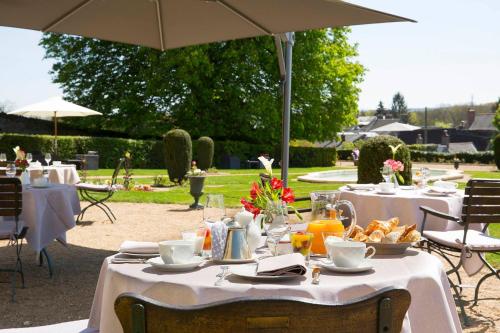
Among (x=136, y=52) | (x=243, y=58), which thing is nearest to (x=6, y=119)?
(x=136, y=52)

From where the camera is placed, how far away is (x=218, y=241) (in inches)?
99.8

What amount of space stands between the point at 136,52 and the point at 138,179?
13429mm

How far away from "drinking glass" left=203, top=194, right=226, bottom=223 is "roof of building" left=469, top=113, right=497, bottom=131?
82.0 metres

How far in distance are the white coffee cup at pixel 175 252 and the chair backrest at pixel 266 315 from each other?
85 cm

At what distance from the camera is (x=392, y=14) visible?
4.60 meters

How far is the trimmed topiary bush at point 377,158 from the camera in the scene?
10.6 metres

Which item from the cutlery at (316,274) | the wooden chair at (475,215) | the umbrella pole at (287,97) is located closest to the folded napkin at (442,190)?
the wooden chair at (475,215)

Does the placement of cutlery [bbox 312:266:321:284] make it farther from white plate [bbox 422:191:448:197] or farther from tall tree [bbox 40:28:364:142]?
tall tree [bbox 40:28:364:142]

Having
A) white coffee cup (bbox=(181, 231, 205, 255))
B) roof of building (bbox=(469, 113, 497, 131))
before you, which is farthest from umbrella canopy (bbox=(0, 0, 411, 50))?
roof of building (bbox=(469, 113, 497, 131))

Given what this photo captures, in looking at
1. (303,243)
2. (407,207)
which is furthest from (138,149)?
(303,243)

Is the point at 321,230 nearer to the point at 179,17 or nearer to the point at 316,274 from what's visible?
the point at 316,274

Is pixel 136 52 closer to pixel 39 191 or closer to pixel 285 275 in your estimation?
pixel 39 191

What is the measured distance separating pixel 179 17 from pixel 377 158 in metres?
5.86

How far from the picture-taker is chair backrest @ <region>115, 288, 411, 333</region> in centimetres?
142
